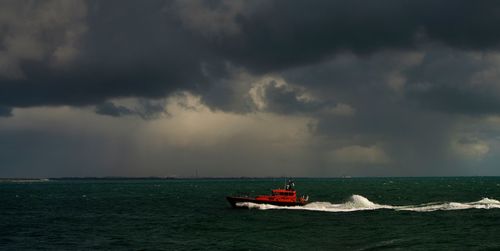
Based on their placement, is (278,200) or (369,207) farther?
(278,200)

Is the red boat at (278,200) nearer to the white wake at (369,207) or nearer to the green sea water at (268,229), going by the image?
the white wake at (369,207)

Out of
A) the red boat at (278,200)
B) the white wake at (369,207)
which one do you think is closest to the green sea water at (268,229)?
the white wake at (369,207)

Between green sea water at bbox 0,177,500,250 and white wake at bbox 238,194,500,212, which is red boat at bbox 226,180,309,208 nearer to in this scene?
white wake at bbox 238,194,500,212

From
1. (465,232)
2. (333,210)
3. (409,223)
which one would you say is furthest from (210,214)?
(465,232)

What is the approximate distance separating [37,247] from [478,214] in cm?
5744

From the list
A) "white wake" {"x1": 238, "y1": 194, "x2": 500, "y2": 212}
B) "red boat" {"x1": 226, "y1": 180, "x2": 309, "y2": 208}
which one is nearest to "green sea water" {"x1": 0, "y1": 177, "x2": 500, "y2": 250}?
"white wake" {"x1": 238, "y1": 194, "x2": 500, "y2": 212}

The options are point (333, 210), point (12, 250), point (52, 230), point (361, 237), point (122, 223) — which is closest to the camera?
point (12, 250)

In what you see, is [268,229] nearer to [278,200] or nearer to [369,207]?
[278,200]

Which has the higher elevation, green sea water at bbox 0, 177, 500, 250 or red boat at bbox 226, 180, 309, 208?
red boat at bbox 226, 180, 309, 208

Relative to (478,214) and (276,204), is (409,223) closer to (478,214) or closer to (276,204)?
(478,214)

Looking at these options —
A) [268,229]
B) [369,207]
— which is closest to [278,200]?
[369,207]

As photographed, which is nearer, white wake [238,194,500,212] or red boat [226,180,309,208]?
white wake [238,194,500,212]

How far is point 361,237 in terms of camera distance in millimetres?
48156

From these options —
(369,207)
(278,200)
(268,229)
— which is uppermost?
(278,200)
